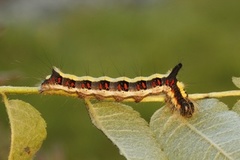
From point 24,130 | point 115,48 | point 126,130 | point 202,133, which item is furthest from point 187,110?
point 115,48

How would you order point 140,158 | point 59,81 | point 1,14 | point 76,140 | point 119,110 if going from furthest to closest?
point 1,14 < point 76,140 < point 59,81 < point 119,110 < point 140,158

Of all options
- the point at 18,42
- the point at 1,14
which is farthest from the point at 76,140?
the point at 1,14

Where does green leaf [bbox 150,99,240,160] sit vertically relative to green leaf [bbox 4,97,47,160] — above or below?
above

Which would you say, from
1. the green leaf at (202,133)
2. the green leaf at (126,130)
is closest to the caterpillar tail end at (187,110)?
the green leaf at (202,133)

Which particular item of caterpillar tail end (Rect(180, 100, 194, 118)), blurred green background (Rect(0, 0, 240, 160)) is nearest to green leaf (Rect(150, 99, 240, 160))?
caterpillar tail end (Rect(180, 100, 194, 118))

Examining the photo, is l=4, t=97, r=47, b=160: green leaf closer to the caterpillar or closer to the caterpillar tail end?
the caterpillar

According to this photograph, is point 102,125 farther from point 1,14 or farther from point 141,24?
point 1,14
